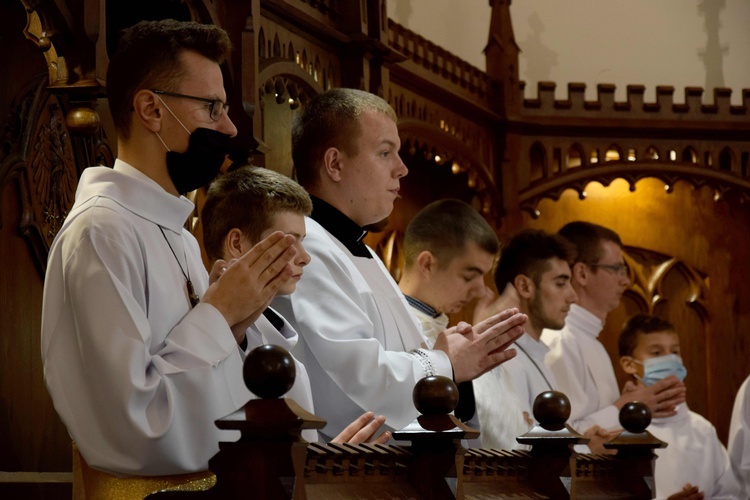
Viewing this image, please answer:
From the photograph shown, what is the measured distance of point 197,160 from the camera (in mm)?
3033

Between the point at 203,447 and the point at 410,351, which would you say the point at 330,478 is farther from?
the point at 410,351

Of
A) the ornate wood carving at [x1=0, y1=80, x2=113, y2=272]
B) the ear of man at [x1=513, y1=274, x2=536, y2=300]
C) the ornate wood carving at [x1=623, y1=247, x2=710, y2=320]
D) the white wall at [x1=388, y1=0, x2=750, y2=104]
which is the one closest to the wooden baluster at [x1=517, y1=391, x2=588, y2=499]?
the ornate wood carving at [x1=0, y1=80, x2=113, y2=272]

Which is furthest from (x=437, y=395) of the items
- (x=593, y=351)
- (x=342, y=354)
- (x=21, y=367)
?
(x=593, y=351)

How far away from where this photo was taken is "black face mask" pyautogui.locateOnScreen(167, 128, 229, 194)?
3.03m

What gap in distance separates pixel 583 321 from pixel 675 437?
852 millimetres

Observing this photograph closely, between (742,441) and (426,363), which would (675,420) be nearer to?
(742,441)

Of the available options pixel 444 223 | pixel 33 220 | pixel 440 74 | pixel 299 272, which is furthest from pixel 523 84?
pixel 299 272

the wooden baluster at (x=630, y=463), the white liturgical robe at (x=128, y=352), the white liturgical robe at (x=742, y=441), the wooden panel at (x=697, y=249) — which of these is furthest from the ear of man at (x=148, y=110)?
the wooden panel at (x=697, y=249)

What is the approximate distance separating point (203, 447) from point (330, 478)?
430 mm

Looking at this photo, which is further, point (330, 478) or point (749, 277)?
point (749, 277)

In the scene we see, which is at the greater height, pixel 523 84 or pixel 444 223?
pixel 523 84

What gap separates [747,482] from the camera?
6723 millimetres

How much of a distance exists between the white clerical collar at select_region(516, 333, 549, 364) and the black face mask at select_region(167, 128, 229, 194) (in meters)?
2.76

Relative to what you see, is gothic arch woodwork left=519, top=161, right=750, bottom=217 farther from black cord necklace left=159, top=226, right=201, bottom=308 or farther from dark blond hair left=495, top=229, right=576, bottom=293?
black cord necklace left=159, top=226, right=201, bottom=308
